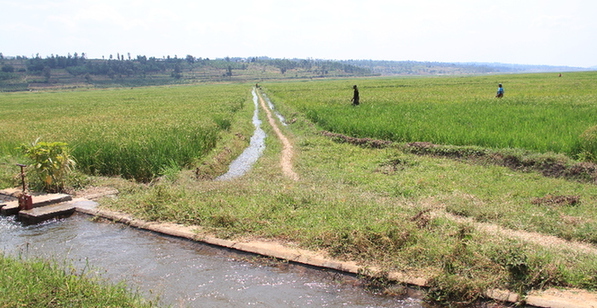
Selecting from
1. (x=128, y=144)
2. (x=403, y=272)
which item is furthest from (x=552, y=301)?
(x=128, y=144)

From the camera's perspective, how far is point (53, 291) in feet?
14.7

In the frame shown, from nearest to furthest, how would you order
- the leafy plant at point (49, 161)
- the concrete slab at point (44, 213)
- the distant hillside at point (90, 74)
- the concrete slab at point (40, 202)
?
the concrete slab at point (44, 213) → the concrete slab at point (40, 202) → the leafy plant at point (49, 161) → the distant hillside at point (90, 74)

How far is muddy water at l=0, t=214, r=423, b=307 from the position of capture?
16.3 feet

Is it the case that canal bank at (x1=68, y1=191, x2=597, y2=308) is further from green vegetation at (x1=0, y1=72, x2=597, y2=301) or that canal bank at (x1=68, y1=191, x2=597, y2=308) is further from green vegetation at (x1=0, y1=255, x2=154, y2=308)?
green vegetation at (x1=0, y1=255, x2=154, y2=308)

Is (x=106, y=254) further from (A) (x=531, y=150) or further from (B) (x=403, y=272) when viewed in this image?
(A) (x=531, y=150)

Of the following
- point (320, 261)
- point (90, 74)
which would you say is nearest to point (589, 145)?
point (320, 261)

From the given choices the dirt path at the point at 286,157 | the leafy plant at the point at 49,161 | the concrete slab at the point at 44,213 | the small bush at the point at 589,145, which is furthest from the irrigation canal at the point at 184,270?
the small bush at the point at 589,145

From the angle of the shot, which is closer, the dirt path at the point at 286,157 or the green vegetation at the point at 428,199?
the green vegetation at the point at 428,199

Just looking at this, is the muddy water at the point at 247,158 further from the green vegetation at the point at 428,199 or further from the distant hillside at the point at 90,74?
the distant hillside at the point at 90,74

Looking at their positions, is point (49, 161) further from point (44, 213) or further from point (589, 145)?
point (589, 145)

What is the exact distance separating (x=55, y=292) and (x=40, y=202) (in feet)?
16.9

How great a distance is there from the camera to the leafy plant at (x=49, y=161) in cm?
932

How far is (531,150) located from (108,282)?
35.0ft

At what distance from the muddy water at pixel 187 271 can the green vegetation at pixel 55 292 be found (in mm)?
542
